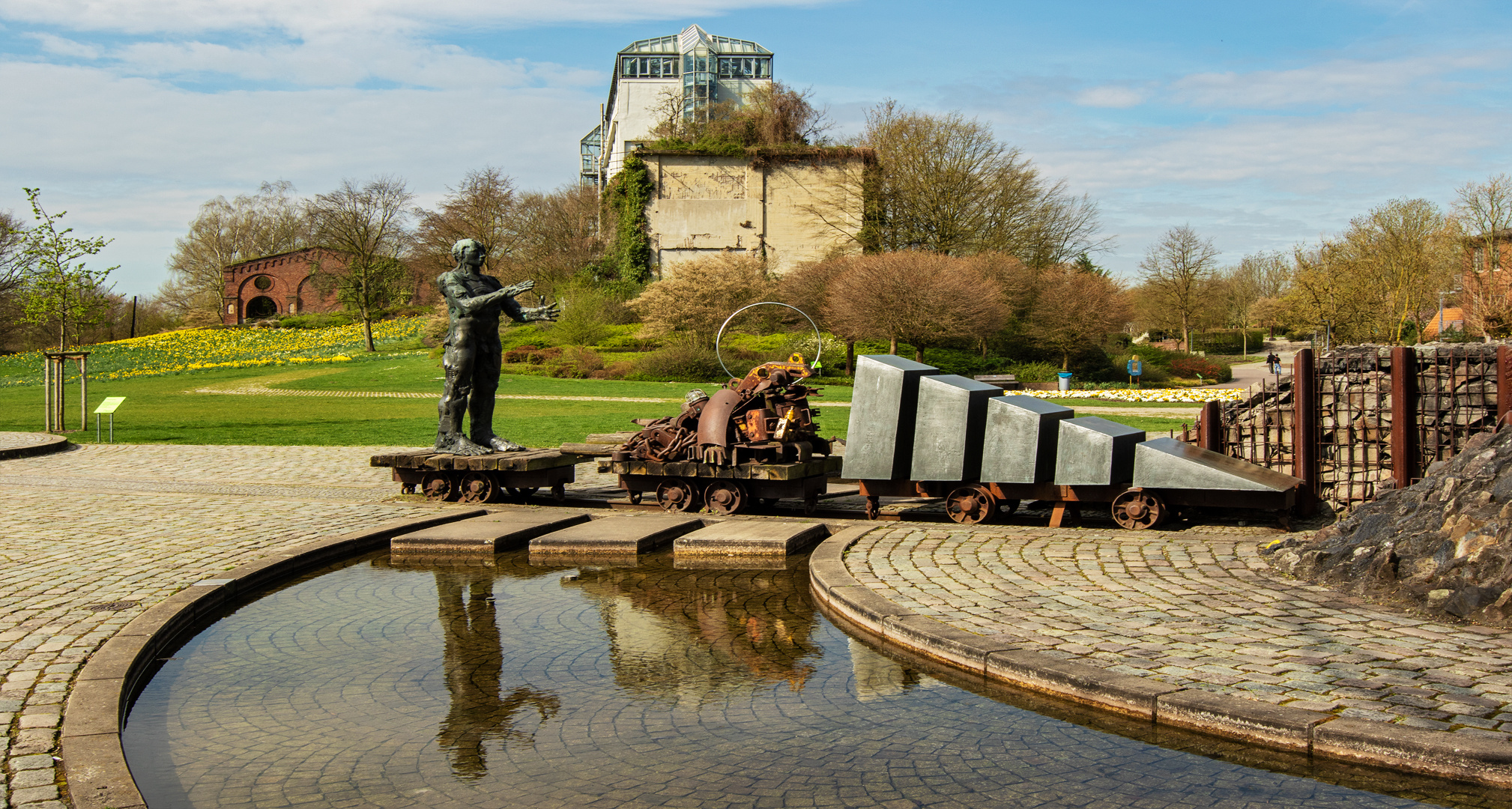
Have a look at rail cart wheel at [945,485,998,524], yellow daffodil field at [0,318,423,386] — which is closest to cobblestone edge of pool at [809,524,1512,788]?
rail cart wheel at [945,485,998,524]

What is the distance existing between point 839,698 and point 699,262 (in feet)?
140

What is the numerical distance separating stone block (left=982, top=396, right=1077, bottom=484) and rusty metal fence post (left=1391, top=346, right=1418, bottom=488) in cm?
262

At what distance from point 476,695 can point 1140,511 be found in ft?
20.3

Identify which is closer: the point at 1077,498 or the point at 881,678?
the point at 881,678

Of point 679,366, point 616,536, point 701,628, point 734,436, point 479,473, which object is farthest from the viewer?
point 679,366

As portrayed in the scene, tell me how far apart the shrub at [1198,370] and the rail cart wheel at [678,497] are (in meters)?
40.3

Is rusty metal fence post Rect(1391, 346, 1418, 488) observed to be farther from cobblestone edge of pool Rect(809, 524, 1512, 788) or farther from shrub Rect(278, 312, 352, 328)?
shrub Rect(278, 312, 352, 328)

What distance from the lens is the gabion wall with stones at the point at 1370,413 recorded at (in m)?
8.34

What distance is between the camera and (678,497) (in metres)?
10.8

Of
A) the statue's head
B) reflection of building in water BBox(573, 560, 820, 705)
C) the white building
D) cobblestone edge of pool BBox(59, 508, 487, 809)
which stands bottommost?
reflection of building in water BBox(573, 560, 820, 705)

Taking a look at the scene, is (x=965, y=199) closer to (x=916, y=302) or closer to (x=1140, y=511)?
(x=916, y=302)

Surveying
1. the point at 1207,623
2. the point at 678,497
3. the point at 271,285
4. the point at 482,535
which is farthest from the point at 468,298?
the point at 271,285

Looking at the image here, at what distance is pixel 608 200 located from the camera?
59.3 meters

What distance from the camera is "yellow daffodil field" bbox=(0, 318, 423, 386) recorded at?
152 feet
